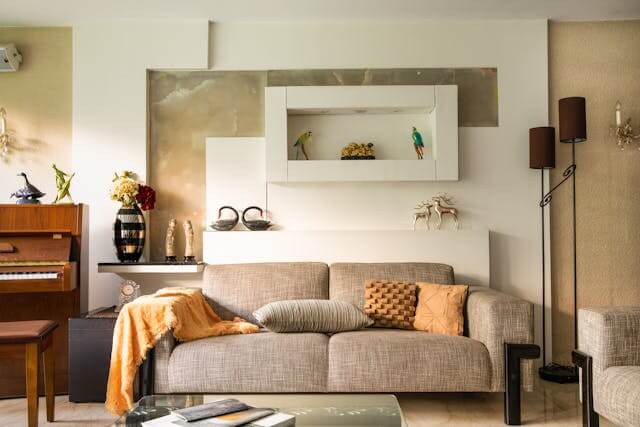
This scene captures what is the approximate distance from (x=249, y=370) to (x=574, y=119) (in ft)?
8.87

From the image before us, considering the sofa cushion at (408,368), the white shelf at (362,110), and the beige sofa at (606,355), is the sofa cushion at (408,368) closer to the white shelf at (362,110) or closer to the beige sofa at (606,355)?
the beige sofa at (606,355)

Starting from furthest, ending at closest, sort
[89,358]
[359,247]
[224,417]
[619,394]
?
[359,247], [89,358], [619,394], [224,417]

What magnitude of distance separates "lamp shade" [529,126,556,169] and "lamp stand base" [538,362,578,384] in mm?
1380

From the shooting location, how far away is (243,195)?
4.39 m

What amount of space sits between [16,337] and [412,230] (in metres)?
2.55

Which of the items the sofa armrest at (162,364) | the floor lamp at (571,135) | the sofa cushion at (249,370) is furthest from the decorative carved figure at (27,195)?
the floor lamp at (571,135)

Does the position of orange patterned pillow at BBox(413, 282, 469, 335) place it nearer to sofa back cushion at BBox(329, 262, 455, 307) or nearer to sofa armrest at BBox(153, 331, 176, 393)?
sofa back cushion at BBox(329, 262, 455, 307)

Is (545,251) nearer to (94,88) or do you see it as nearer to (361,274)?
(361,274)

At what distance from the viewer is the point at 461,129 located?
173 inches

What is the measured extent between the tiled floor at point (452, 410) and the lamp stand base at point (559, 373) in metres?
0.15

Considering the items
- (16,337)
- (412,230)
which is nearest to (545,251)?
(412,230)

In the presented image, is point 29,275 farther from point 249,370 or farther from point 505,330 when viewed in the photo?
point 505,330

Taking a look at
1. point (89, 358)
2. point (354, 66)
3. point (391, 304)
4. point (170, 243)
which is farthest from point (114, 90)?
point (391, 304)

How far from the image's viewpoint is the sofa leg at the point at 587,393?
2.46 metres
